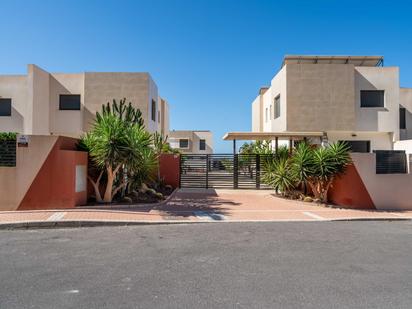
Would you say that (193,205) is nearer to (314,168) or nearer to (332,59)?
(314,168)

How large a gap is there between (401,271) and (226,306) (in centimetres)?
335

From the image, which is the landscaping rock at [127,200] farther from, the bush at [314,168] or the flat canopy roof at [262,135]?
the flat canopy roof at [262,135]

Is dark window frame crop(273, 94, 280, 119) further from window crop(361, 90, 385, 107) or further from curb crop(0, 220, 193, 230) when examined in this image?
curb crop(0, 220, 193, 230)

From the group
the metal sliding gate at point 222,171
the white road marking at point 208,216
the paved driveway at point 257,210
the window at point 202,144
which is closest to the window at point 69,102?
the metal sliding gate at point 222,171

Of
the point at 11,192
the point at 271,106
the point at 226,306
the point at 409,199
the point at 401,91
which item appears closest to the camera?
the point at 226,306

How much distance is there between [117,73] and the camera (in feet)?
83.4

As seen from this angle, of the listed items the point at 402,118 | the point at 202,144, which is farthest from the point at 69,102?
the point at 202,144

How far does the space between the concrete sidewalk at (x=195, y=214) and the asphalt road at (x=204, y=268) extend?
0.71 m

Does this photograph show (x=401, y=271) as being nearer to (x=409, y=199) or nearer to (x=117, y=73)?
(x=409, y=199)

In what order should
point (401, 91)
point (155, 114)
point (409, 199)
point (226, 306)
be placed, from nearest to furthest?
point (226, 306) < point (409, 199) < point (401, 91) < point (155, 114)

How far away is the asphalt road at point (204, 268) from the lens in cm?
422

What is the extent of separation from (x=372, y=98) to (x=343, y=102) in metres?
2.32

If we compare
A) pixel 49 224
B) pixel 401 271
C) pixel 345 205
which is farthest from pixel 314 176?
pixel 49 224

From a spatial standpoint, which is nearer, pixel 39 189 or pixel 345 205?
pixel 39 189
